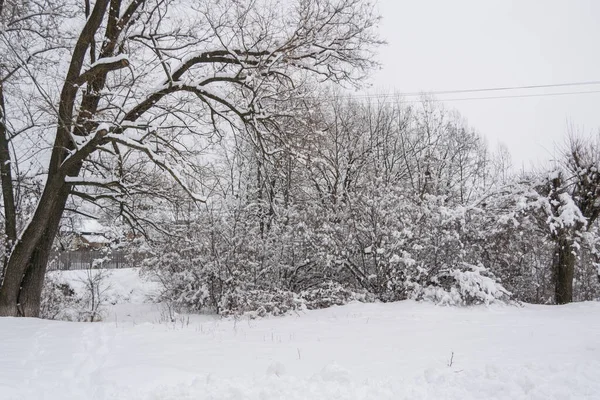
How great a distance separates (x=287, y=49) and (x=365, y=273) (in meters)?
6.41

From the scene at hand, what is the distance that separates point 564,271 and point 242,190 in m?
9.86

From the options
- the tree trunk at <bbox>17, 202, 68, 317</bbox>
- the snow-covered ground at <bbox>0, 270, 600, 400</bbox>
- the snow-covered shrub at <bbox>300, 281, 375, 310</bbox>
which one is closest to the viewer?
the snow-covered ground at <bbox>0, 270, 600, 400</bbox>

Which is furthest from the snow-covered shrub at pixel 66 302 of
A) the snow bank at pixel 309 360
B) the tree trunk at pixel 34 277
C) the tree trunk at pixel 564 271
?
the tree trunk at pixel 564 271

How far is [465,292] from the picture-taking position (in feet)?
31.5

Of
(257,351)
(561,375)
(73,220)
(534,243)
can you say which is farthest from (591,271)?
(73,220)

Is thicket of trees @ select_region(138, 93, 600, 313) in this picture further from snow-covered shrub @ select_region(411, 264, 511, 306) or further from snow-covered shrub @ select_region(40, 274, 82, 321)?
snow-covered shrub @ select_region(40, 274, 82, 321)

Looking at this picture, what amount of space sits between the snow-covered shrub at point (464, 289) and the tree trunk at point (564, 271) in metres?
2.73

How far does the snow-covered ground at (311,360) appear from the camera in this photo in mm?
3697

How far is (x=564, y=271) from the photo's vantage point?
11469 mm

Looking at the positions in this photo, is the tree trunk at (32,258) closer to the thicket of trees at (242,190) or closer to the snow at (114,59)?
the thicket of trees at (242,190)

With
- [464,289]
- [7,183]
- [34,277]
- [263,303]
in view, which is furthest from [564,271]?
[7,183]

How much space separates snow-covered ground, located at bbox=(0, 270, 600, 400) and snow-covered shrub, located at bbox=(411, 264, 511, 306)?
62.7 inches

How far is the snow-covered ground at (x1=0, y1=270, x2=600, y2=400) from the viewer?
3.70 m

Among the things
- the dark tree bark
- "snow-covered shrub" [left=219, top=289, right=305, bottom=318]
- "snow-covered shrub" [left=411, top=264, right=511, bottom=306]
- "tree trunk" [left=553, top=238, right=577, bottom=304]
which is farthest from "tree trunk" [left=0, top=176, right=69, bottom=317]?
"tree trunk" [left=553, top=238, right=577, bottom=304]
